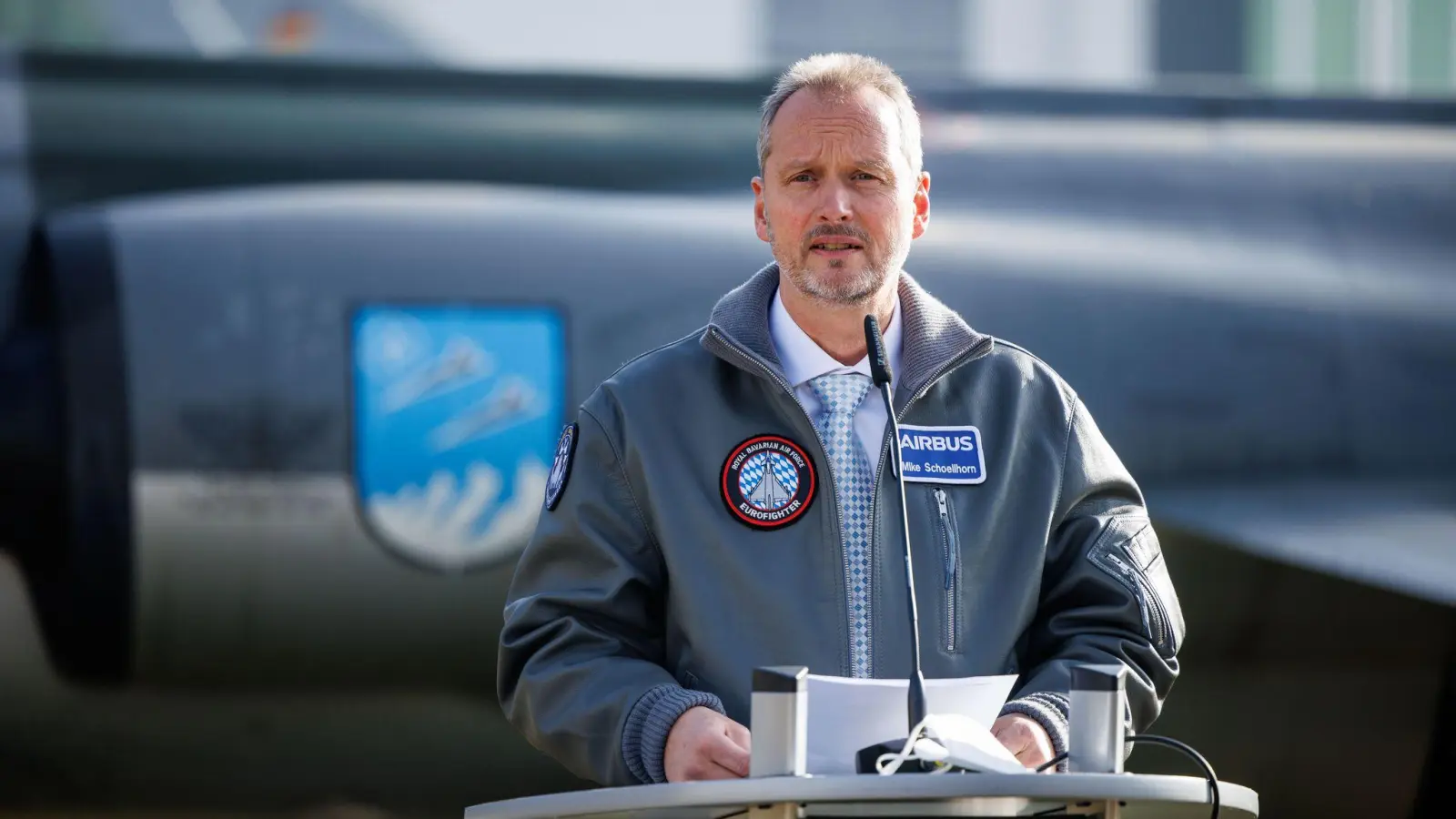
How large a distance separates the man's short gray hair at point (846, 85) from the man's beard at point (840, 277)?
16 cm

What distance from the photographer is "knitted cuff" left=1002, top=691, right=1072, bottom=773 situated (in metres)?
2.24

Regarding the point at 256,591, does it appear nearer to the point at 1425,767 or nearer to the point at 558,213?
the point at 558,213

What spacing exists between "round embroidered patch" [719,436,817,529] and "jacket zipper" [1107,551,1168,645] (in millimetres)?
455

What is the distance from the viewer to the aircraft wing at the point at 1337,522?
4902 millimetres

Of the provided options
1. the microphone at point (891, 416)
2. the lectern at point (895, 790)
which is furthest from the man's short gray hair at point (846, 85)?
the lectern at point (895, 790)

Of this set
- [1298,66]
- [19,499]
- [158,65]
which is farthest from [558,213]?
[1298,66]

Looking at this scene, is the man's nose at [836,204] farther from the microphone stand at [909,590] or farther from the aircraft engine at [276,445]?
the aircraft engine at [276,445]

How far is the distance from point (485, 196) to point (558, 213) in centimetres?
24

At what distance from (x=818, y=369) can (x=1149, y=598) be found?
1.91 ft

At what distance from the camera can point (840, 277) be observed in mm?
2432

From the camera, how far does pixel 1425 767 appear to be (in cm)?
506

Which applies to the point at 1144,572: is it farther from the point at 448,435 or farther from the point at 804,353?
the point at 448,435

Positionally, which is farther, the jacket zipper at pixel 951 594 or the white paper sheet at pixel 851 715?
the jacket zipper at pixel 951 594

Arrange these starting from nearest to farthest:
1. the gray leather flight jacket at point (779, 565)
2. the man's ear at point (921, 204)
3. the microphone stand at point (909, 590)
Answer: the microphone stand at point (909, 590) < the gray leather flight jacket at point (779, 565) < the man's ear at point (921, 204)
